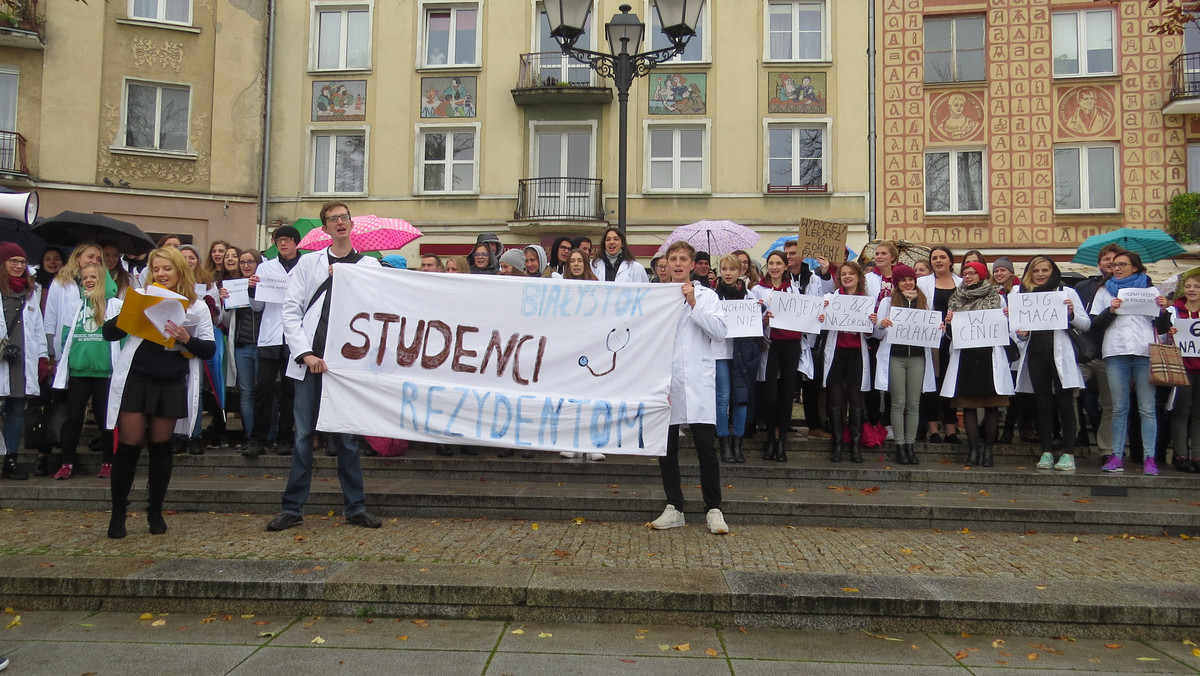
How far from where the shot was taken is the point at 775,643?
4.41 m

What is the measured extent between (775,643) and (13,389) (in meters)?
7.13

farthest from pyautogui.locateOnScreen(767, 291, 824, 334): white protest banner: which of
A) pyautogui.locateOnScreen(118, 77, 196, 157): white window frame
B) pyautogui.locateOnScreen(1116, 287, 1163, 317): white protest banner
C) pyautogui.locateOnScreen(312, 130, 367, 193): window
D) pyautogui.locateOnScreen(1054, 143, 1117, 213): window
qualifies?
pyautogui.locateOnScreen(118, 77, 196, 157): white window frame

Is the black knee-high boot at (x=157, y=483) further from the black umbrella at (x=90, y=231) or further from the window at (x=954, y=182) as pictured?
the window at (x=954, y=182)

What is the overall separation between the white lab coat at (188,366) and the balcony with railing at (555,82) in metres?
18.1

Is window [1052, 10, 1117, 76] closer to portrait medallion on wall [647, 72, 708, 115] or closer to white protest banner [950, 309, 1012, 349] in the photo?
portrait medallion on wall [647, 72, 708, 115]

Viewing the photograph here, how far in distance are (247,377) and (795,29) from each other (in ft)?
63.5

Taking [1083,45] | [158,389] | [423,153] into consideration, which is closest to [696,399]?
[158,389]

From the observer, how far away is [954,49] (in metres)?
22.6

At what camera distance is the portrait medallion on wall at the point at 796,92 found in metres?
22.8

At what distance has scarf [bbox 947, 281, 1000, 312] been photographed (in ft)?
28.4

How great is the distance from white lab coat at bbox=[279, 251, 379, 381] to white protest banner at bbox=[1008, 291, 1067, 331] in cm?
665

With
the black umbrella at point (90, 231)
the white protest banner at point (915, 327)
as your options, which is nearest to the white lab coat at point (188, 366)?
the black umbrella at point (90, 231)

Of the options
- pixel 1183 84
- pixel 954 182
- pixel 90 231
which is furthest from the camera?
pixel 954 182

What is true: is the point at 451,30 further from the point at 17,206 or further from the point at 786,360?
the point at 786,360
